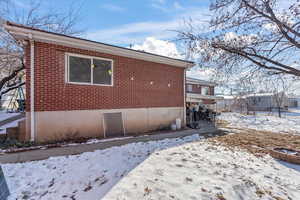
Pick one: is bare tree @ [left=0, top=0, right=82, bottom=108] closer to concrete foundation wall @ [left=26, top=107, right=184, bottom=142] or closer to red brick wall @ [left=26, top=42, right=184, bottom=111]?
red brick wall @ [left=26, top=42, right=184, bottom=111]

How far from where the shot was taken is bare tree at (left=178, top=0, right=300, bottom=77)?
188 inches

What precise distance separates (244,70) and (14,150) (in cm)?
843

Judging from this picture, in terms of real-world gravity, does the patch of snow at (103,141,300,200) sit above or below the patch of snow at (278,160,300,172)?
above

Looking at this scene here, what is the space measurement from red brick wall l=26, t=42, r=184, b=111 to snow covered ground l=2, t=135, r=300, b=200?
246 cm

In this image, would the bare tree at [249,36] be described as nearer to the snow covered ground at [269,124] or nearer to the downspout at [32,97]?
the downspout at [32,97]

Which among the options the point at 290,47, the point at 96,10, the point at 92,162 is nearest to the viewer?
the point at 92,162

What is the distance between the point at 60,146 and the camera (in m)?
4.79

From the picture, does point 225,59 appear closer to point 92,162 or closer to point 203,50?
point 203,50

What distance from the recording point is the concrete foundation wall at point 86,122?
5.19m

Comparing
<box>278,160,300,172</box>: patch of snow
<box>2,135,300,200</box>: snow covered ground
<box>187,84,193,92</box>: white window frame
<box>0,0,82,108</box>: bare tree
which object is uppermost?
<box>0,0,82,108</box>: bare tree

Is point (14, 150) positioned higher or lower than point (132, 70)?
lower

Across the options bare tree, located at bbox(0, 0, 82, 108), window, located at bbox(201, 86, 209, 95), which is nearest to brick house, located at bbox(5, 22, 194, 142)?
bare tree, located at bbox(0, 0, 82, 108)

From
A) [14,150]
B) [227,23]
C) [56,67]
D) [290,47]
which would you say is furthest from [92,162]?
[290,47]

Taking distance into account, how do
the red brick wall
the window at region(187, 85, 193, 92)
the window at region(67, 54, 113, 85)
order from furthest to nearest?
1. the window at region(187, 85, 193, 92)
2. the window at region(67, 54, 113, 85)
3. the red brick wall
